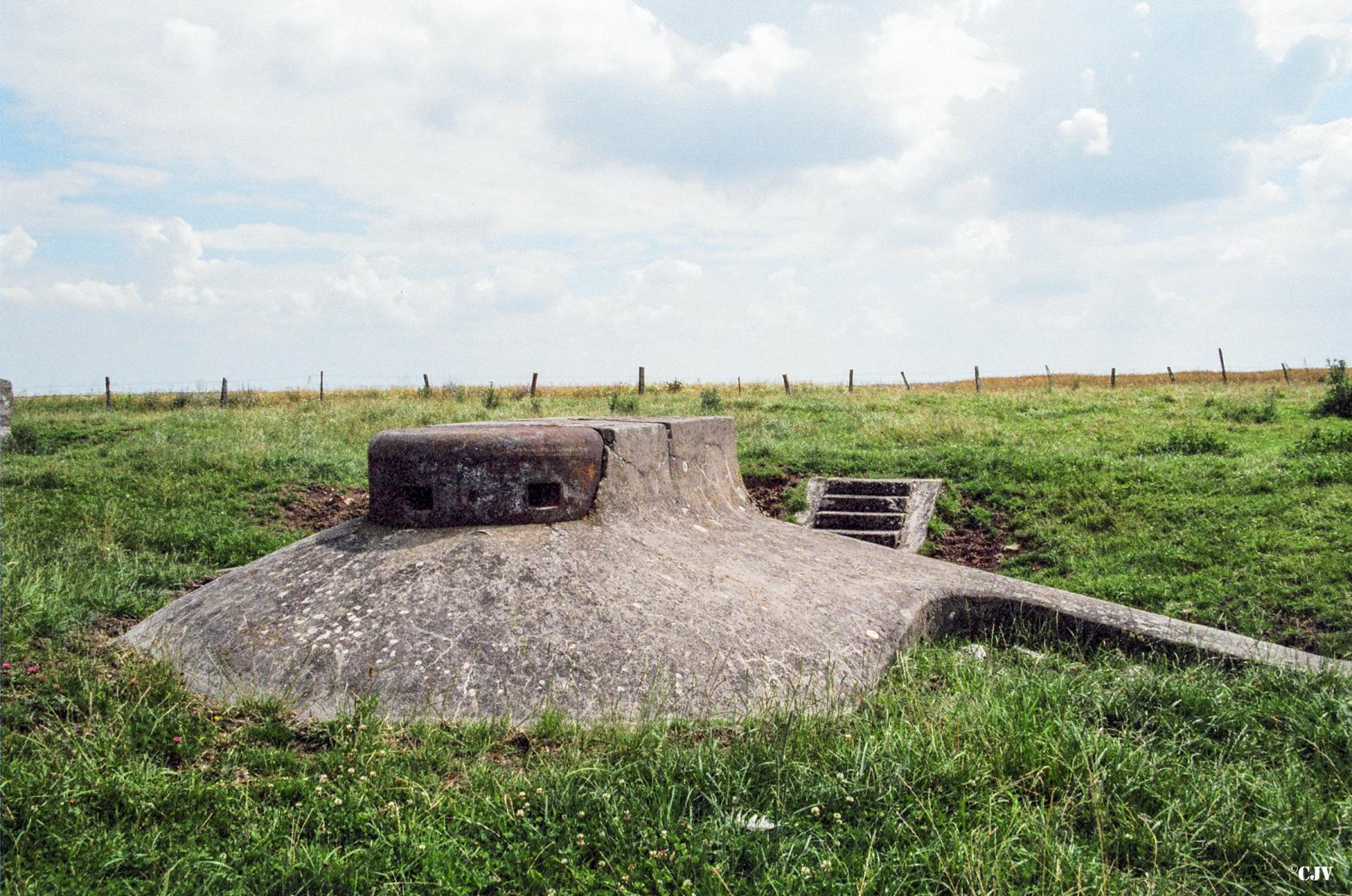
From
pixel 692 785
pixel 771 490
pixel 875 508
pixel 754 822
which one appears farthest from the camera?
pixel 771 490

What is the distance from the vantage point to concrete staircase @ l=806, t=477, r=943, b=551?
32.6ft

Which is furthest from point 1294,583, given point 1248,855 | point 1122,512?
point 1248,855

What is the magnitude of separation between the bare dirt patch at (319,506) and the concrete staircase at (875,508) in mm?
4880

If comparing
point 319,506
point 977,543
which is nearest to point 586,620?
point 319,506

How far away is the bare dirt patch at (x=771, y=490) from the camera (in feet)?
35.6

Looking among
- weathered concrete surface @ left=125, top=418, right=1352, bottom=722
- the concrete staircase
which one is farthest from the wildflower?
the concrete staircase

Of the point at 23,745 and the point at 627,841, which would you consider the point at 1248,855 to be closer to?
the point at 627,841

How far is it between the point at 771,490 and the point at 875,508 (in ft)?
4.42

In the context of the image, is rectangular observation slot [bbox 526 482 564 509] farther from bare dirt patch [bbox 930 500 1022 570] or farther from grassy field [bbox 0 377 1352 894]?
bare dirt patch [bbox 930 500 1022 570]

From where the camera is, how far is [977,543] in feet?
32.5

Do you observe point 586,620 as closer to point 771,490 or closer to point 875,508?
point 875,508

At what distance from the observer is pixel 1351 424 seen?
1359cm

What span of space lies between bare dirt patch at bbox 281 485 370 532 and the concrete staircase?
4.88 metres

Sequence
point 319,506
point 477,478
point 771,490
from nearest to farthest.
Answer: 1. point 477,478
2. point 319,506
3. point 771,490
